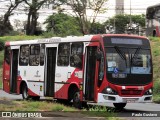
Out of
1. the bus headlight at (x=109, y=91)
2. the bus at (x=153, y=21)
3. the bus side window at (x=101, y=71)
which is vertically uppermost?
the bus at (x=153, y=21)

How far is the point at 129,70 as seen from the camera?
16797 millimetres

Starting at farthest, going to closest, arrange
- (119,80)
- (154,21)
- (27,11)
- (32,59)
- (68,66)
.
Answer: (27,11) < (154,21) < (32,59) < (68,66) < (119,80)

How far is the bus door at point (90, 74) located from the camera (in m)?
16.9

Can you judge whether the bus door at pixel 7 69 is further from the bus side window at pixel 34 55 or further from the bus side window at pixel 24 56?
the bus side window at pixel 34 55

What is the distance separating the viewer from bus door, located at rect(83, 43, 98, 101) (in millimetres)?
16891

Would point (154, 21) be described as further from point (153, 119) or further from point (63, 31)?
point (153, 119)

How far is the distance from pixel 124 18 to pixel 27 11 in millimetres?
50818

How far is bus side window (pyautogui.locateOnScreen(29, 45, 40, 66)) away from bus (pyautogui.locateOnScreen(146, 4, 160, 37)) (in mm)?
22758

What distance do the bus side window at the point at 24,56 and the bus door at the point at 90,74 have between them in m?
5.13

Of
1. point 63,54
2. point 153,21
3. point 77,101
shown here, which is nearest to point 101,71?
point 77,101

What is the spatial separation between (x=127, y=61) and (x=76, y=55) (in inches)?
88.1

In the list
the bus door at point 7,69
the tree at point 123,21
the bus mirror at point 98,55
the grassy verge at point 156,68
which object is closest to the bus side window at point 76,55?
the bus mirror at point 98,55

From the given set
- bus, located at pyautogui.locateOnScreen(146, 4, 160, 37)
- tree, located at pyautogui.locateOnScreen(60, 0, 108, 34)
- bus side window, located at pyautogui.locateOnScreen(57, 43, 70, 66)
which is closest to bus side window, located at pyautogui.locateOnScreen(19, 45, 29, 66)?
bus side window, located at pyautogui.locateOnScreen(57, 43, 70, 66)

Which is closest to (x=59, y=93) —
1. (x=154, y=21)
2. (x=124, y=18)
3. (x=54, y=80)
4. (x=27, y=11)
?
(x=54, y=80)
